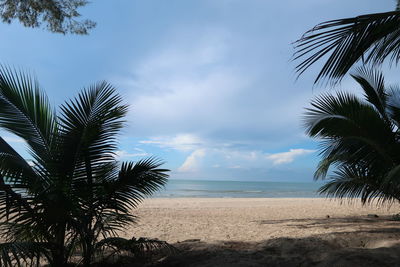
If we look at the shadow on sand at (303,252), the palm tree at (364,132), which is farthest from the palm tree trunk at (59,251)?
the palm tree at (364,132)

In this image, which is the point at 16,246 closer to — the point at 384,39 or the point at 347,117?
the point at 384,39

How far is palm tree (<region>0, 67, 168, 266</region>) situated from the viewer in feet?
11.9

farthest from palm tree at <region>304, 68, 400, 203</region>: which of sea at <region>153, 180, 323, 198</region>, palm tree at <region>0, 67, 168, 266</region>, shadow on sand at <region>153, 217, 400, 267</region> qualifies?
sea at <region>153, 180, 323, 198</region>

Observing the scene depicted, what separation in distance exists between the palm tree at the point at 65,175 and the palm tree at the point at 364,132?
9.52ft

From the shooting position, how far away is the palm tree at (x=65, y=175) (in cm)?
363

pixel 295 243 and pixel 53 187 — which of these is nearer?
pixel 53 187

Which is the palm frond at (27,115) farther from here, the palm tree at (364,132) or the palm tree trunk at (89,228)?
the palm tree at (364,132)

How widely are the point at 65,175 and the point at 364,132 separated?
167 inches

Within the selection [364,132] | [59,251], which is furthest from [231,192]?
[59,251]

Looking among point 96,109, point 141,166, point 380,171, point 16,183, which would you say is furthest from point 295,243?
point 16,183

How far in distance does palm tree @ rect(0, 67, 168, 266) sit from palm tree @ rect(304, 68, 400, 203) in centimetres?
290

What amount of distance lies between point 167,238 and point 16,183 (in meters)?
3.55

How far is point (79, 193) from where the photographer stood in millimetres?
3807

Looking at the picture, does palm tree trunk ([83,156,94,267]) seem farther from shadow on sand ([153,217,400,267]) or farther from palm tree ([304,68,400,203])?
palm tree ([304,68,400,203])
